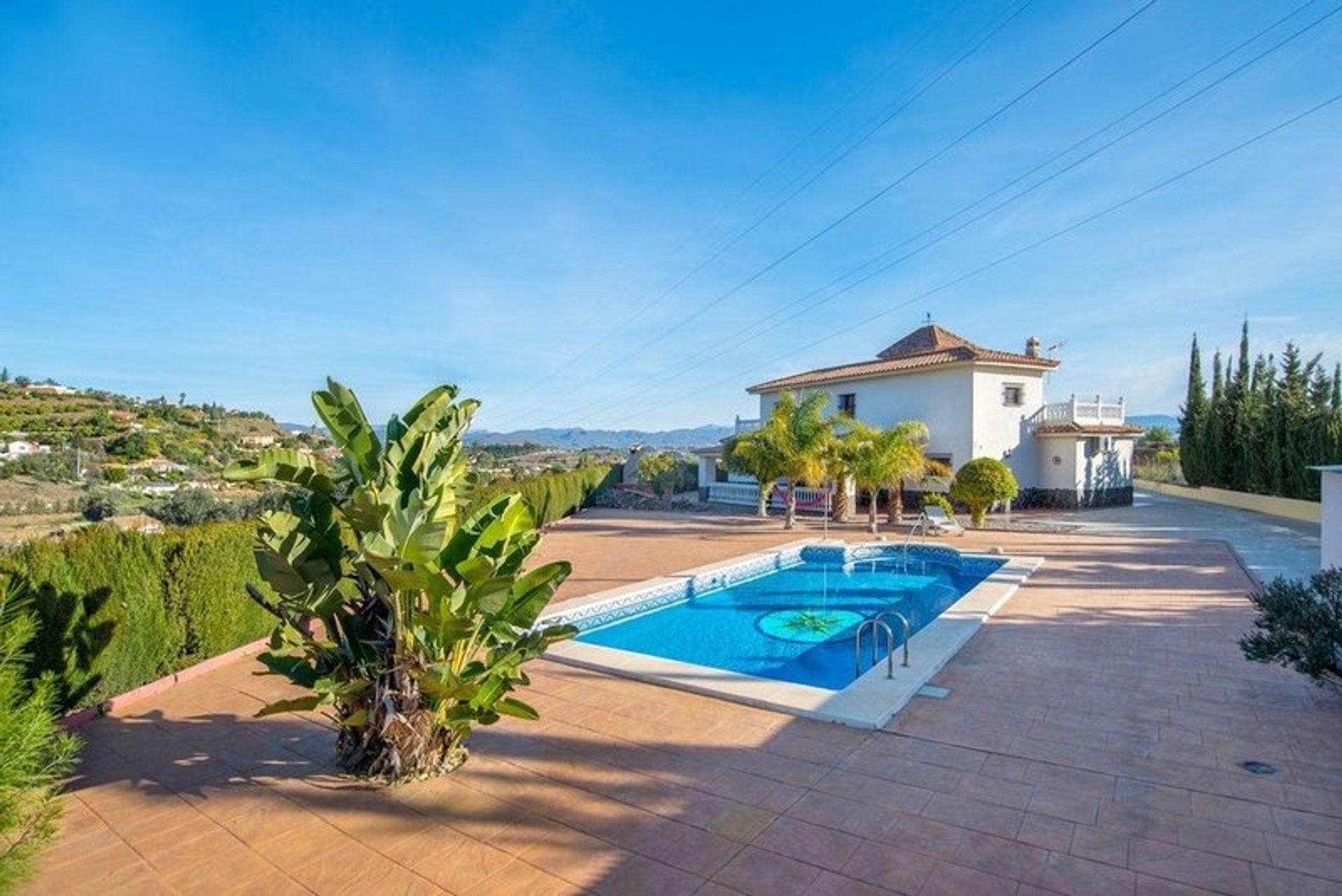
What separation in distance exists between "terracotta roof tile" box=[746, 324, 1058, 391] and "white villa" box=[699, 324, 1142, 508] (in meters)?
0.07

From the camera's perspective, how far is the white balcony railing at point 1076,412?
2595 centimetres

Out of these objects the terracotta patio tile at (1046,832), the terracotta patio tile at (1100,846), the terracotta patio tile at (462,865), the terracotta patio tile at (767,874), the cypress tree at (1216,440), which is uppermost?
the cypress tree at (1216,440)

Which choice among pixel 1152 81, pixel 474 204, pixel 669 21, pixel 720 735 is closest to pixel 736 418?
pixel 474 204

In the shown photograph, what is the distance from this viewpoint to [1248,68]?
11789 mm

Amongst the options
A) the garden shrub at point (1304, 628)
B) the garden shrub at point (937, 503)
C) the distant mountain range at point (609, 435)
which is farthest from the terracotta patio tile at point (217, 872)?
the distant mountain range at point (609, 435)

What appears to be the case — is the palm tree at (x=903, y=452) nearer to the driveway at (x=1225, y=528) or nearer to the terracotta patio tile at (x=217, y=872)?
the driveway at (x=1225, y=528)

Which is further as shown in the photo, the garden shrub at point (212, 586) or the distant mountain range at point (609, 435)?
the distant mountain range at point (609, 435)

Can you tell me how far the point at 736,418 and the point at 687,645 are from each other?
21634 mm

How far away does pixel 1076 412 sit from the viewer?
2598cm

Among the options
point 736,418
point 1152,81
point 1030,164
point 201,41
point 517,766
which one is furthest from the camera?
point 736,418

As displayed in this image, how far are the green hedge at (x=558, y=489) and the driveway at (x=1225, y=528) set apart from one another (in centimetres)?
1670

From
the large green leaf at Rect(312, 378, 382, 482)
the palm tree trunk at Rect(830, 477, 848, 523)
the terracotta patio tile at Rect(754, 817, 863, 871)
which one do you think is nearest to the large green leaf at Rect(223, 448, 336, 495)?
the large green leaf at Rect(312, 378, 382, 482)

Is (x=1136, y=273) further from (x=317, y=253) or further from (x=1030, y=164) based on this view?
(x=317, y=253)

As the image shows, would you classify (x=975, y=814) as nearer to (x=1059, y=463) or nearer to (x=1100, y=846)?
(x=1100, y=846)
